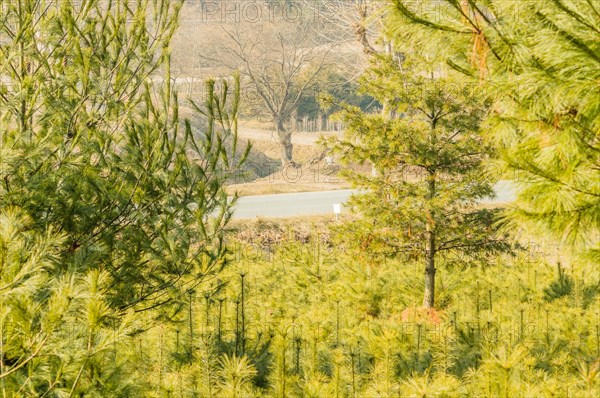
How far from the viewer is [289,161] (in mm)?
27828

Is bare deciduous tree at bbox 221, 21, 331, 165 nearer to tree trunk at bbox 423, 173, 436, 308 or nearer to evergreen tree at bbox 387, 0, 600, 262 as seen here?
tree trunk at bbox 423, 173, 436, 308

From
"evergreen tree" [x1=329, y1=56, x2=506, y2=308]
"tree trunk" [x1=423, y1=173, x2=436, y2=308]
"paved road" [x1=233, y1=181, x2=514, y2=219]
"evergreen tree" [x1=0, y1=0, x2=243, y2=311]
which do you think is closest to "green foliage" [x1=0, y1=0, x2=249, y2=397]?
"evergreen tree" [x1=0, y1=0, x2=243, y2=311]

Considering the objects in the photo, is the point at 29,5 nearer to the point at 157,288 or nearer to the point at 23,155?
the point at 23,155

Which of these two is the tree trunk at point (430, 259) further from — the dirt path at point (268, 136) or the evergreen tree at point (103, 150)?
the dirt path at point (268, 136)

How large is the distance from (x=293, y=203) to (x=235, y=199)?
41.5ft

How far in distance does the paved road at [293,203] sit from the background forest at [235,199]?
798 centimetres

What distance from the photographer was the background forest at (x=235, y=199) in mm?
3061

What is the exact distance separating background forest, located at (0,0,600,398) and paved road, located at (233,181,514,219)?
7.98m

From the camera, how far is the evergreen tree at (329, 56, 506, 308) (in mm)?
6773

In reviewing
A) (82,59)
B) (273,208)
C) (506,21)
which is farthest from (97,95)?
(273,208)

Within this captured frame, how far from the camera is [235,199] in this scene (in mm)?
4652

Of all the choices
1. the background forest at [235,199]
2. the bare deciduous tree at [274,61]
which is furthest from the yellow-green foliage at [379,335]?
the bare deciduous tree at [274,61]

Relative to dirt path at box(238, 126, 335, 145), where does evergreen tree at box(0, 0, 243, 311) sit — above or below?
above

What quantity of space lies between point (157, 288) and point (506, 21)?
313cm
